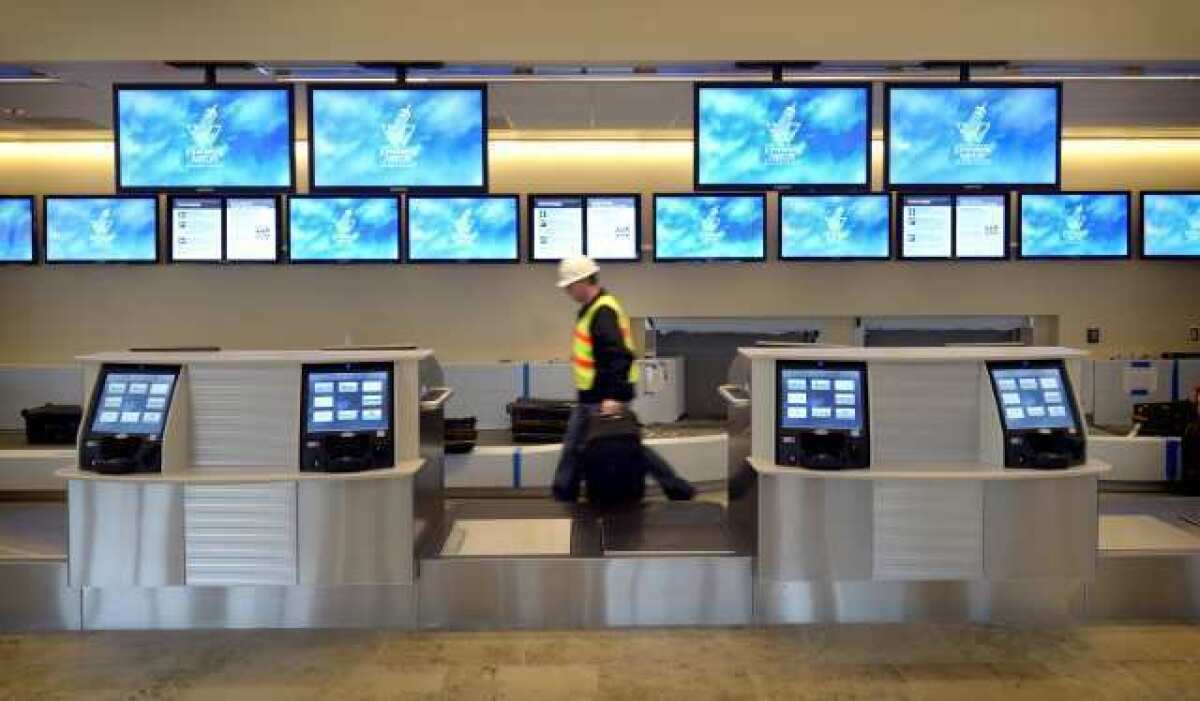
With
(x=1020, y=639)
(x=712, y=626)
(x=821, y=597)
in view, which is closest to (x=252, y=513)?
(x=712, y=626)

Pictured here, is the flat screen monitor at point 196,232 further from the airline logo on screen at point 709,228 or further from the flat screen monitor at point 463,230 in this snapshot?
the airline logo on screen at point 709,228

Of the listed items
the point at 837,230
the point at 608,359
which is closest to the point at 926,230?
the point at 837,230

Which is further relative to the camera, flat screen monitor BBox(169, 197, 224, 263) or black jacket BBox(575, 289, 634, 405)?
flat screen monitor BBox(169, 197, 224, 263)

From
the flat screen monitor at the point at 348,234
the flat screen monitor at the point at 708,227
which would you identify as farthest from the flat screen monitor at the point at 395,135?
the flat screen monitor at the point at 708,227

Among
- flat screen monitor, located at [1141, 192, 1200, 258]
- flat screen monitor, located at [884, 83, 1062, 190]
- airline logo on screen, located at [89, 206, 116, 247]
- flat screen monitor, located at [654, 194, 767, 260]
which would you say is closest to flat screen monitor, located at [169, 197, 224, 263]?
airline logo on screen, located at [89, 206, 116, 247]

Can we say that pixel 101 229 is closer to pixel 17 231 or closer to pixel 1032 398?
pixel 17 231

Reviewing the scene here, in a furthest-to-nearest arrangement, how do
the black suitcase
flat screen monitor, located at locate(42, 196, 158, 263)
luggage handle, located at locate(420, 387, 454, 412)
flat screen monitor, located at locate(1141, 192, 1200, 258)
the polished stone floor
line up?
flat screen monitor, located at locate(1141, 192, 1200, 258), flat screen monitor, located at locate(42, 196, 158, 263), the black suitcase, luggage handle, located at locate(420, 387, 454, 412), the polished stone floor

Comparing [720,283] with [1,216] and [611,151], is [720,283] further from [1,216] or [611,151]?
[1,216]

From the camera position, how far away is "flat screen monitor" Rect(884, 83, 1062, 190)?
233 inches

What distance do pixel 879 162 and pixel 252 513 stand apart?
6.47 meters

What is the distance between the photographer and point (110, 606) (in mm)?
5059

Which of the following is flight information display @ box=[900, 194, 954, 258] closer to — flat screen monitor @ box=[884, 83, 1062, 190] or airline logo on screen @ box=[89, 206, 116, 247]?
flat screen monitor @ box=[884, 83, 1062, 190]

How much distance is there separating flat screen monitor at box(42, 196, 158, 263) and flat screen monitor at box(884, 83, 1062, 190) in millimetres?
5726

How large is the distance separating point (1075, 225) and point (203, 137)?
21.4ft
